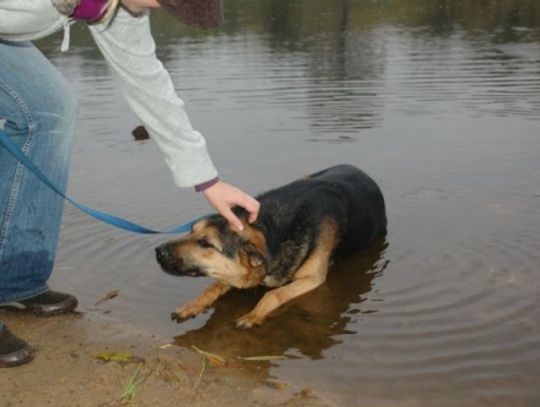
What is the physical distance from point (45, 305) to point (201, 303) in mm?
1009

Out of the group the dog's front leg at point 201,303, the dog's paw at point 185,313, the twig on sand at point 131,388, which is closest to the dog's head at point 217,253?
the dog's front leg at point 201,303

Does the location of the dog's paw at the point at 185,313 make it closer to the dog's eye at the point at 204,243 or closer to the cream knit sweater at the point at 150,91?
the dog's eye at the point at 204,243

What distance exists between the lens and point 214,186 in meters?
3.78

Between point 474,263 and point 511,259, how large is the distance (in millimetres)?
283

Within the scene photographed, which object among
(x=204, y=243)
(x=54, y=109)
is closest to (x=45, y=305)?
(x=204, y=243)

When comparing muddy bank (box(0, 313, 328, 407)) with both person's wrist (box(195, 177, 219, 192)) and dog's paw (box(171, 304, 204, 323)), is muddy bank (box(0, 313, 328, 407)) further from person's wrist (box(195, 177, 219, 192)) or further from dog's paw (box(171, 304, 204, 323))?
person's wrist (box(195, 177, 219, 192))

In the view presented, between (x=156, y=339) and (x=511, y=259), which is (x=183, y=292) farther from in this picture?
(x=511, y=259)

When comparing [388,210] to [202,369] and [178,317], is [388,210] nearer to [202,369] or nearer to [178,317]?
[178,317]

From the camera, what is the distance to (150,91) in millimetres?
3654

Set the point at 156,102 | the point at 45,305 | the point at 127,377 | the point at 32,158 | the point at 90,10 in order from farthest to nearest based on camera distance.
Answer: the point at 45,305 < the point at 32,158 < the point at 156,102 < the point at 127,377 < the point at 90,10

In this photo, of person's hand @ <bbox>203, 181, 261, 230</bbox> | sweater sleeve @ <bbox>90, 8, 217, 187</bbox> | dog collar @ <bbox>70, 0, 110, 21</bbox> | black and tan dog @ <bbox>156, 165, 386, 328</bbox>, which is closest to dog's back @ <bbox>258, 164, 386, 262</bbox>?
black and tan dog @ <bbox>156, 165, 386, 328</bbox>

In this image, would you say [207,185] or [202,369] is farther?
[207,185]

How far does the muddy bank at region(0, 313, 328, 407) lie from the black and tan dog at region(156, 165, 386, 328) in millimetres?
648

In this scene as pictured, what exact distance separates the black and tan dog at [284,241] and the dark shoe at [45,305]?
2.14 feet
